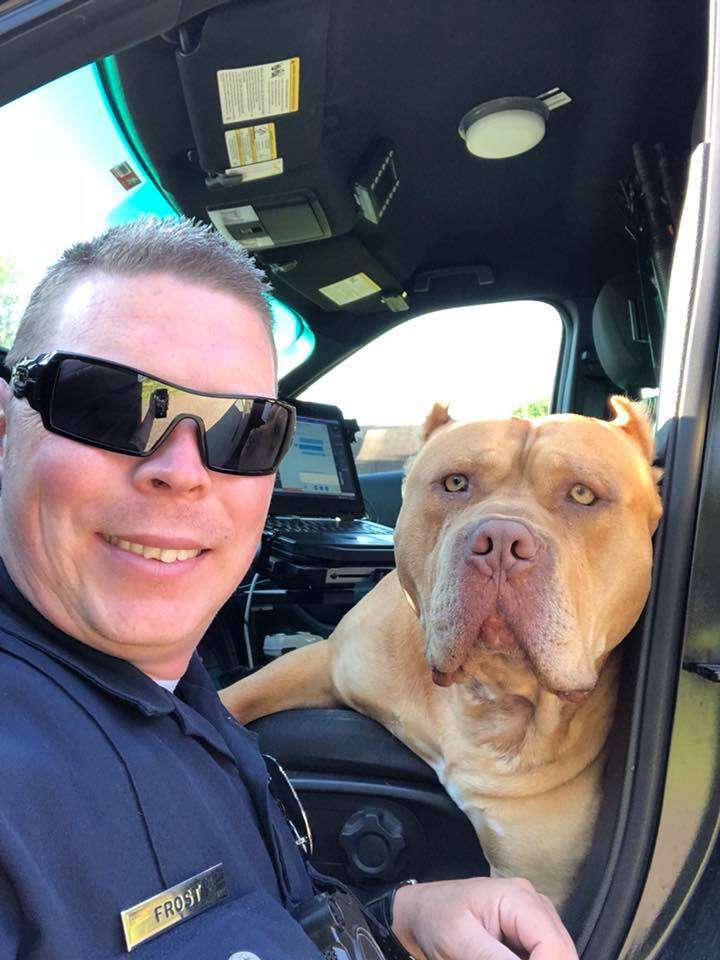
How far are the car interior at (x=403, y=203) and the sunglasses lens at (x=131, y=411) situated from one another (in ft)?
1.86

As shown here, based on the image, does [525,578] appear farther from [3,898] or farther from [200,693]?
[3,898]

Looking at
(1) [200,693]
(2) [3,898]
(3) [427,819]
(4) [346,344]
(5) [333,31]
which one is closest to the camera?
(2) [3,898]

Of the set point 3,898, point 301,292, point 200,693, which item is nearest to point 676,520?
point 200,693

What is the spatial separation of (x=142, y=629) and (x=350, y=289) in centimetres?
274

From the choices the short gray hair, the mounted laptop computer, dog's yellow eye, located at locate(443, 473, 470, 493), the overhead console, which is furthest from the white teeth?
the mounted laptop computer

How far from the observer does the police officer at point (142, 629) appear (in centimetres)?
66

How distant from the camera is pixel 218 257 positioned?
1119mm

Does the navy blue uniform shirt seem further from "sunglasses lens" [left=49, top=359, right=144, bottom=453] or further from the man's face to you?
"sunglasses lens" [left=49, top=359, right=144, bottom=453]

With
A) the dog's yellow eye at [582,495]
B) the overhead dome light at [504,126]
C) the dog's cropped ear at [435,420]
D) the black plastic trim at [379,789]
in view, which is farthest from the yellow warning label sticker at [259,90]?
the black plastic trim at [379,789]

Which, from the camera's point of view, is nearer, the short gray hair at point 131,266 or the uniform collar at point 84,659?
the uniform collar at point 84,659

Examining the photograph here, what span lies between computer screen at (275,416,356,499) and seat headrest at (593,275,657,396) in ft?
4.21

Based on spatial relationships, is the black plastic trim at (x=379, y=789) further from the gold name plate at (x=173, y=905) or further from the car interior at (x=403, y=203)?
the gold name plate at (x=173, y=905)

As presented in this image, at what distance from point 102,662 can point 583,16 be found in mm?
2085

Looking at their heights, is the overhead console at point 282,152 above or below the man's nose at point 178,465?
above
